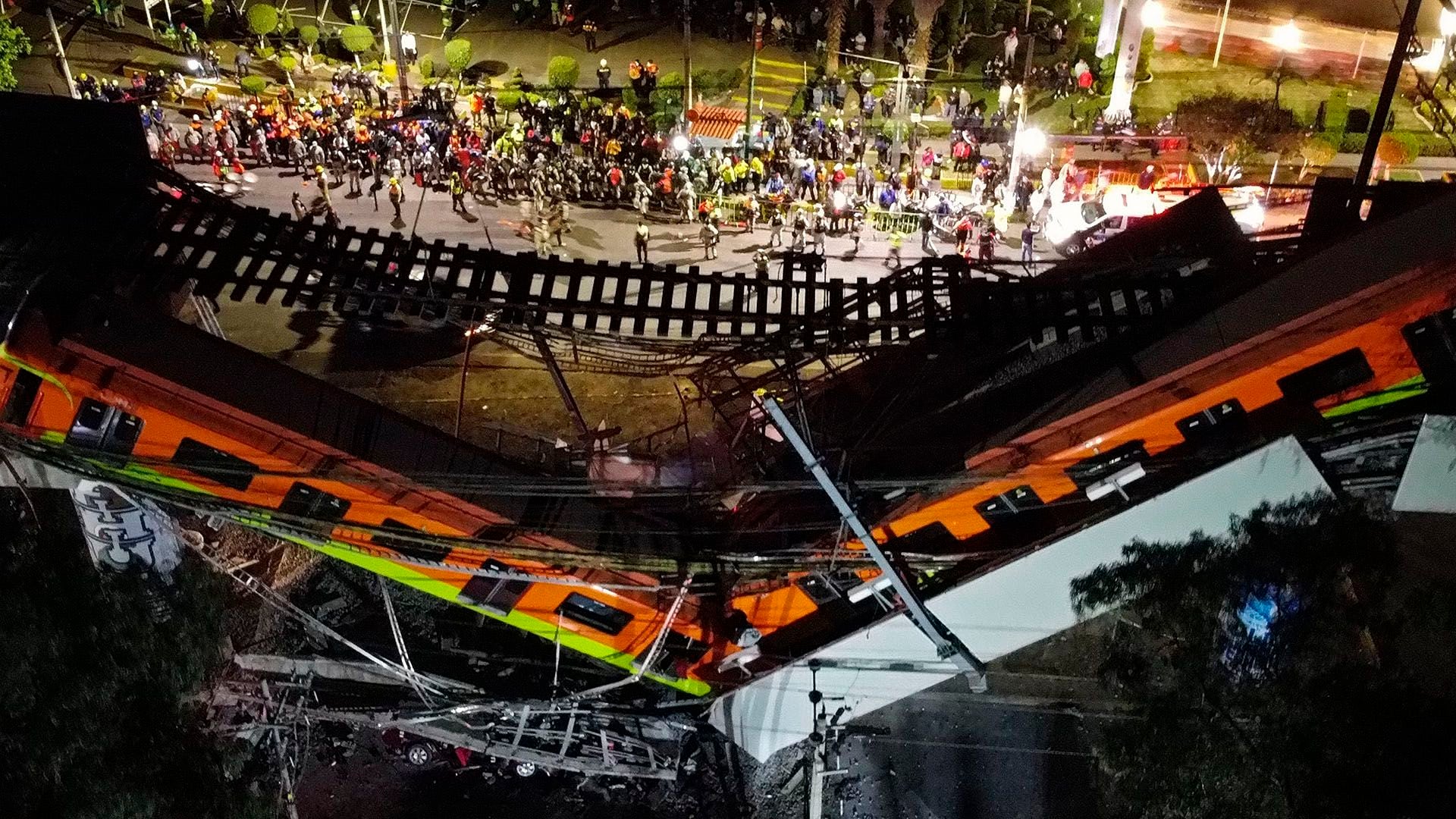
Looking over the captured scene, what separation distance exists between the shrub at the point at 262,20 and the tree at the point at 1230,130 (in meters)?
32.6

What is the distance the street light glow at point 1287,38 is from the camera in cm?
3750

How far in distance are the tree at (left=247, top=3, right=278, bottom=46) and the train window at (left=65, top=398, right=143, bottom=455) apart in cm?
3262

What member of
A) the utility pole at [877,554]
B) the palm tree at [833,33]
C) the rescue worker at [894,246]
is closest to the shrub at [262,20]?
the palm tree at [833,33]

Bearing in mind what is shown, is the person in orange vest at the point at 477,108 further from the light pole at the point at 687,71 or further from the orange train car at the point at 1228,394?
the orange train car at the point at 1228,394

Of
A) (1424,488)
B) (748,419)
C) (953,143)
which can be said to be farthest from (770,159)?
(1424,488)

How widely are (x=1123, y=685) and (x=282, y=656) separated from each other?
10959mm

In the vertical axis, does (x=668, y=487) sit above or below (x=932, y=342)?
below

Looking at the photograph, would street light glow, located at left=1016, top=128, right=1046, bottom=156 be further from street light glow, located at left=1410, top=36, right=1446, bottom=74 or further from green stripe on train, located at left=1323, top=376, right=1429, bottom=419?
green stripe on train, located at left=1323, top=376, right=1429, bottom=419

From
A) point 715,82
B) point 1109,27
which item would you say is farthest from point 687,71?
point 1109,27

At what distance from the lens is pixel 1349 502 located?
9.54 metres

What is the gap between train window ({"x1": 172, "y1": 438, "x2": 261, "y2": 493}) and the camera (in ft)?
34.9

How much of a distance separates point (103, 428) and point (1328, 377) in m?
12.8

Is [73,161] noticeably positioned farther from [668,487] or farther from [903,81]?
[903,81]

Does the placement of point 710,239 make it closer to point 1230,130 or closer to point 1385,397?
point 1230,130
